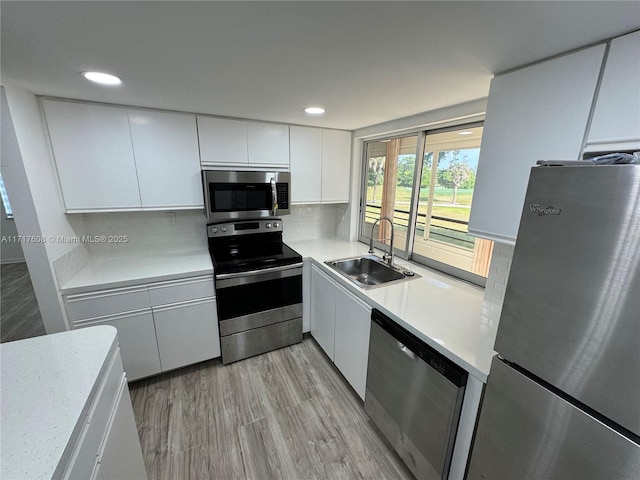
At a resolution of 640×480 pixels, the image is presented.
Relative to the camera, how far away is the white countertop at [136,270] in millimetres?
1732

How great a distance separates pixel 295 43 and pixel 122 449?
172 centimetres

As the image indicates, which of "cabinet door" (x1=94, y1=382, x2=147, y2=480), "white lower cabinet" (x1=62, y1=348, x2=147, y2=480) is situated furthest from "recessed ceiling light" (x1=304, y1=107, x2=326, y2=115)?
"cabinet door" (x1=94, y1=382, x2=147, y2=480)

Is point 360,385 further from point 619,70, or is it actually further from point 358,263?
point 619,70

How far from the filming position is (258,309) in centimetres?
224

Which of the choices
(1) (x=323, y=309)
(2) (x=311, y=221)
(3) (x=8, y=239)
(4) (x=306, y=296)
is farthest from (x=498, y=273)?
(3) (x=8, y=239)

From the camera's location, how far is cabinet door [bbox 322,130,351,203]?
261cm

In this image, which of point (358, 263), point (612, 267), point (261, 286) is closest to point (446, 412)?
point (612, 267)

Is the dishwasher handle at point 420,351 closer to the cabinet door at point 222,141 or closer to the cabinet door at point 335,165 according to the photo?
the cabinet door at point 335,165

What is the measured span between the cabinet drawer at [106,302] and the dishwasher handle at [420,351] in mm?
1676

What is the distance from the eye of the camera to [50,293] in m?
1.60

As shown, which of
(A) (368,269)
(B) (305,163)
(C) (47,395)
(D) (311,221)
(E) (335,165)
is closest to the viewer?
(C) (47,395)

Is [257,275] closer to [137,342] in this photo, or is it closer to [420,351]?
[137,342]

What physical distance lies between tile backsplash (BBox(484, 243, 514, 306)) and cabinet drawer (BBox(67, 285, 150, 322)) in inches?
93.1

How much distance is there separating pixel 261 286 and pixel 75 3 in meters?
1.84
